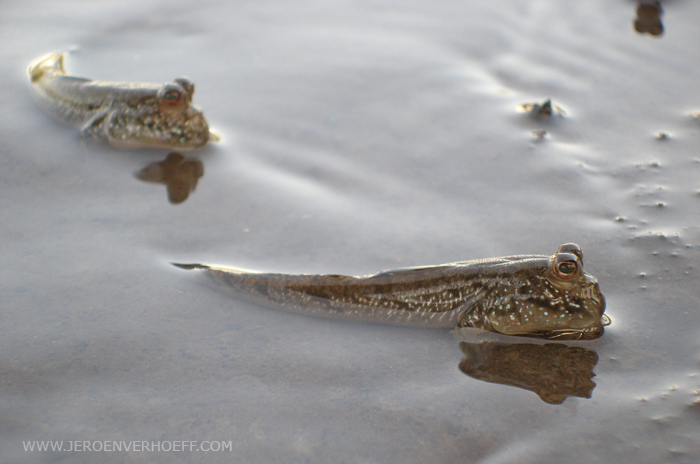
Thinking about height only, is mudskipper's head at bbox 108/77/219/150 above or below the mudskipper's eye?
below

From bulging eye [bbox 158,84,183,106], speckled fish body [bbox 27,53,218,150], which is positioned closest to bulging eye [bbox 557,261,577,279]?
speckled fish body [bbox 27,53,218,150]

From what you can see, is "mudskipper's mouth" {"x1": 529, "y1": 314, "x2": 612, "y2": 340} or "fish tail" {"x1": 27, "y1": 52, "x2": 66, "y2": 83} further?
"fish tail" {"x1": 27, "y1": 52, "x2": 66, "y2": 83}

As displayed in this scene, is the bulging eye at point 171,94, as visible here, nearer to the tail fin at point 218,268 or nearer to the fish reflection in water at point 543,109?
the tail fin at point 218,268

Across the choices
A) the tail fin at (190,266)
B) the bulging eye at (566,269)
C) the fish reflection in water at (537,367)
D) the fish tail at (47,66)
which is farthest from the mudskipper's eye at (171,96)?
the bulging eye at (566,269)

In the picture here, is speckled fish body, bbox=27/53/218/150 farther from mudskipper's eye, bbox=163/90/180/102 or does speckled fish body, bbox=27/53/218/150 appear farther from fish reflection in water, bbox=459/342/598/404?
fish reflection in water, bbox=459/342/598/404

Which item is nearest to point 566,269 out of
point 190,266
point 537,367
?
point 537,367

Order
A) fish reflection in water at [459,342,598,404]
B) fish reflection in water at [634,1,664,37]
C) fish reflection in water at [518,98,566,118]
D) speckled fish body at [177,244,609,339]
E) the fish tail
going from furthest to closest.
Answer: fish reflection in water at [634,1,664,37]
the fish tail
fish reflection in water at [518,98,566,118]
speckled fish body at [177,244,609,339]
fish reflection in water at [459,342,598,404]
